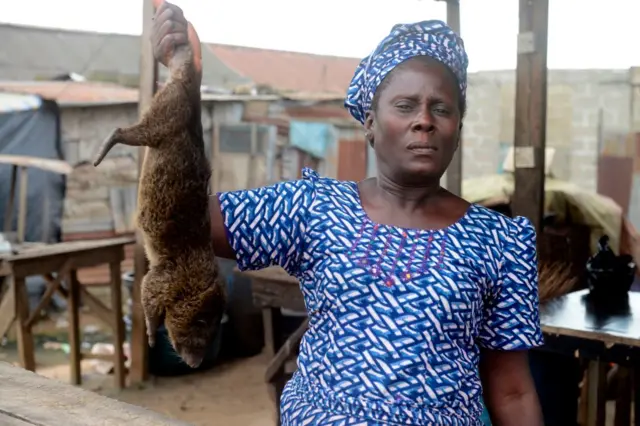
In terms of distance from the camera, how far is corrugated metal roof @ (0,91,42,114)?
314 inches

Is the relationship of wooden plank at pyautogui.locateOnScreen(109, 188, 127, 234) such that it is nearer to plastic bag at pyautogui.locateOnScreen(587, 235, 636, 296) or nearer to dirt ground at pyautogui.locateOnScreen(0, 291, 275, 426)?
dirt ground at pyautogui.locateOnScreen(0, 291, 275, 426)

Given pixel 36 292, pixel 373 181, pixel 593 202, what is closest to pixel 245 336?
pixel 36 292

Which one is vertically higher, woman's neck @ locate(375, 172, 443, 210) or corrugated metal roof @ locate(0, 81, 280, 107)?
corrugated metal roof @ locate(0, 81, 280, 107)

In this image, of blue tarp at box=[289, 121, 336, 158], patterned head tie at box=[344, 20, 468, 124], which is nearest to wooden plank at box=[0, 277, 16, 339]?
patterned head tie at box=[344, 20, 468, 124]

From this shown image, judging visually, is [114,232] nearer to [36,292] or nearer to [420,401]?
[36,292]

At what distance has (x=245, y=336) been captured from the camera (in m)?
6.96

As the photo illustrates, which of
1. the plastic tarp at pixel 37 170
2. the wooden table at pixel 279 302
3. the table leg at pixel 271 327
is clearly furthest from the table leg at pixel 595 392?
the plastic tarp at pixel 37 170

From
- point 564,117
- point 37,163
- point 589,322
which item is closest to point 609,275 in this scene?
point 589,322

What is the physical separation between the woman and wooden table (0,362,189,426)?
1.16ft

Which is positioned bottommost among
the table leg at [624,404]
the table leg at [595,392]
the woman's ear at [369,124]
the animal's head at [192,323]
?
the table leg at [624,404]

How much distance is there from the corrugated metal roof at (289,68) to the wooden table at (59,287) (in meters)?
5.69

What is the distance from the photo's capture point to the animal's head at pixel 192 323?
1.43 meters

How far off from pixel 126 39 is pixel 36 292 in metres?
4.35

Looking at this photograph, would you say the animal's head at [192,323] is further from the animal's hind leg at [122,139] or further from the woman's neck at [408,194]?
the woman's neck at [408,194]
